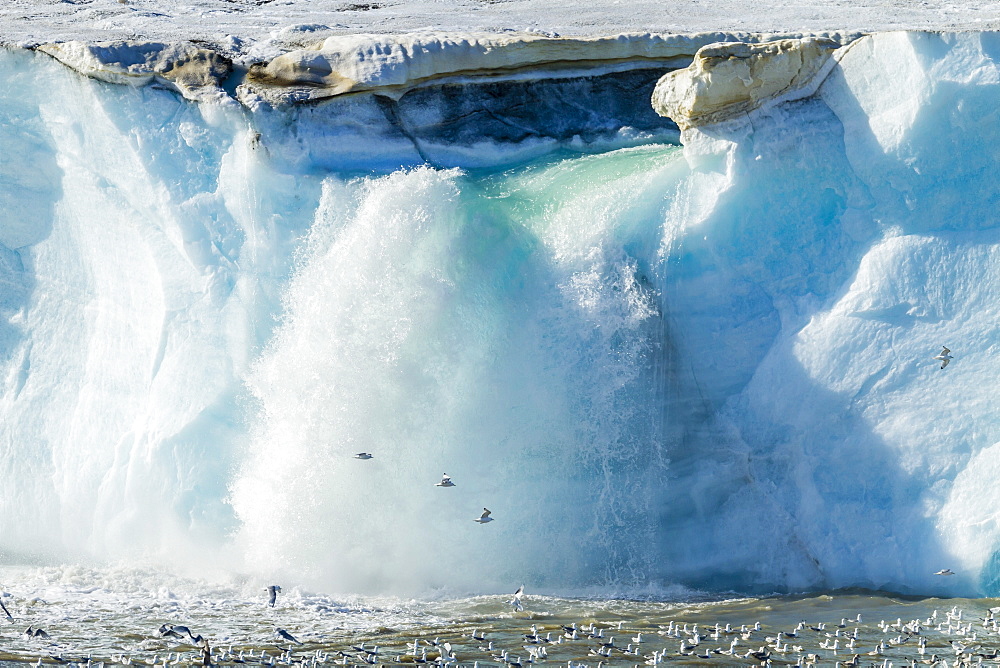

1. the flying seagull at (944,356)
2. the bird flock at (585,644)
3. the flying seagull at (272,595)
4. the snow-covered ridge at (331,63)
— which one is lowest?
the bird flock at (585,644)

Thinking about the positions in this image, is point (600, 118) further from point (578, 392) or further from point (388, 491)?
point (388, 491)

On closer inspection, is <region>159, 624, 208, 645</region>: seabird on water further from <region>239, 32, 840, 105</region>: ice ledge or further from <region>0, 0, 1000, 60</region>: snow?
<region>0, 0, 1000, 60</region>: snow

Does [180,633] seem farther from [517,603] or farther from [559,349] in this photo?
[559,349]

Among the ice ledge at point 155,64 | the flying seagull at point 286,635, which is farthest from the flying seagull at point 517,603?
the ice ledge at point 155,64

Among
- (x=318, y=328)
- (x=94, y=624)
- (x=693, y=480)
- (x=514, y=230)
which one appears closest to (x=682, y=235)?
(x=514, y=230)

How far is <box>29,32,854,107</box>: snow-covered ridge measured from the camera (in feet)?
41.3

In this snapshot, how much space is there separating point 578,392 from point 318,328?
2.69 m

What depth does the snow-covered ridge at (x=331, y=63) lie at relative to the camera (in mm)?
12578

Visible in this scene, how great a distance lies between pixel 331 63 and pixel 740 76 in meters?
4.18

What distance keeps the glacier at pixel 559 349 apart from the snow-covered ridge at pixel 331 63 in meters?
0.09

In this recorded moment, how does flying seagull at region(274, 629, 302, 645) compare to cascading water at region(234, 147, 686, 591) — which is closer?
flying seagull at region(274, 629, 302, 645)

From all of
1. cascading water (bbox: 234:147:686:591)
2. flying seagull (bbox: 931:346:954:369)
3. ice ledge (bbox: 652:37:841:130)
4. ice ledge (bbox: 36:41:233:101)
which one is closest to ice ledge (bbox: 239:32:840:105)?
ice ledge (bbox: 36:41:233:101)

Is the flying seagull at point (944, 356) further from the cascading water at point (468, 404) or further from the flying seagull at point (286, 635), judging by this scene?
the flying seagull at point (286, 635)

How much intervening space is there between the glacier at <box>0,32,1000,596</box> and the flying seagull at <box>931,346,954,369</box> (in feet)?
0.68
